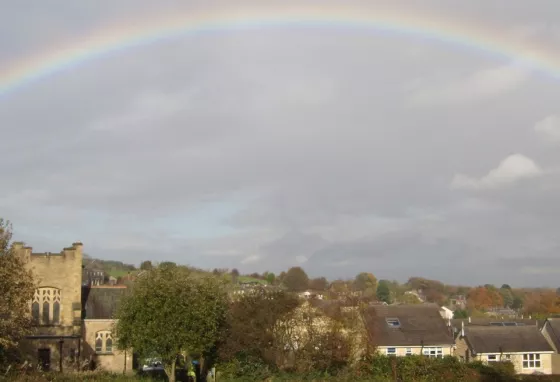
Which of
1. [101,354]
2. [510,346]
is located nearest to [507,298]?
[510,346]

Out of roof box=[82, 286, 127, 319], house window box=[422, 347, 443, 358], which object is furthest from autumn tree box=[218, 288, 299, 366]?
house window box=[422, 347, 443, 358]

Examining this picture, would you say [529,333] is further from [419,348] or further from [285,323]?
[285,323]

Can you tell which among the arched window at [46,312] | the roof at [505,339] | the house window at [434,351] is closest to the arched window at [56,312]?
the arched window at [46,312]

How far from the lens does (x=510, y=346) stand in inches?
2322

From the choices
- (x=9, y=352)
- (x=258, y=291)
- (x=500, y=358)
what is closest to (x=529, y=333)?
(x=500, y=358)

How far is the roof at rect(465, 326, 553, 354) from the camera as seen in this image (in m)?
58.4

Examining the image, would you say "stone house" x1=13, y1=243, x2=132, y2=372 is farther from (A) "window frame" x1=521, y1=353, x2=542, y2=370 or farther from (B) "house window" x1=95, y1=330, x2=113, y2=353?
(A) "window frame" x1=521, y1=353, x2=542, y2=370

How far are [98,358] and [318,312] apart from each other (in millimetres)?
20538

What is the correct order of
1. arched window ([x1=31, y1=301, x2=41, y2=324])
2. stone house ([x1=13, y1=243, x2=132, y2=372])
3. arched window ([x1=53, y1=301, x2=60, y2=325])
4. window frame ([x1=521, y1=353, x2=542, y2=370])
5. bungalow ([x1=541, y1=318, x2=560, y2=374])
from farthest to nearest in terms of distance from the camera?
bungalow ([x1=541, y1=318, x2=560, y2=374])
window frame ([x1=521, y1=353, x2=542, y2=370])
arched window ([x1=53, y1=301, x2=60, y2=325])
arched window ([x1=31, y1=301, x2=41, y2=324])
stone house ([x1=13, y1=243, x2=132, y2=372])

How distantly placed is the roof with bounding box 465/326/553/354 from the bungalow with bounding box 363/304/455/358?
2.30m

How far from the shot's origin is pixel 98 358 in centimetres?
4950

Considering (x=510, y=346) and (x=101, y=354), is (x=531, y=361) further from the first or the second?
(x=101, y=354)

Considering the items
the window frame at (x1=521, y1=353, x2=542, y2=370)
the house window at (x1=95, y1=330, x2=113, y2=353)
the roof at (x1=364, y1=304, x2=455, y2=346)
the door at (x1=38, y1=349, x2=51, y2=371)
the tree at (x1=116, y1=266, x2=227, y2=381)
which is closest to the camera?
the tree at (x1=116, y1=266, x2=227, y2=381)

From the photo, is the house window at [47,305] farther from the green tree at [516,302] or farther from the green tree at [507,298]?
the green tree at [507,298]
